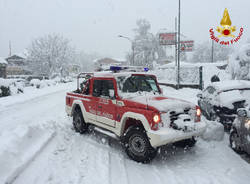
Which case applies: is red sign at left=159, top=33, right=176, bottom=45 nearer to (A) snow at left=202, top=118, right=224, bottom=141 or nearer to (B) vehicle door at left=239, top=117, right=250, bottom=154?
(A) snow at left=202, top=118, right=224, bottom=141

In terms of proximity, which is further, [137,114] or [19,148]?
[19,148]

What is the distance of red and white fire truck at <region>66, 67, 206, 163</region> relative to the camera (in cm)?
→ 426

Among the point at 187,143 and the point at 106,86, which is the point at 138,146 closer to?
the point at 187,143

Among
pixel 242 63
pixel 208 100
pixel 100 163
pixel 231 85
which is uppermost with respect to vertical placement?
pixel 242 63

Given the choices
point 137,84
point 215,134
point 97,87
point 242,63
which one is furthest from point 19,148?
Result: point 242,63

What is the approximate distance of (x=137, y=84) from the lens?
5527 millimetres

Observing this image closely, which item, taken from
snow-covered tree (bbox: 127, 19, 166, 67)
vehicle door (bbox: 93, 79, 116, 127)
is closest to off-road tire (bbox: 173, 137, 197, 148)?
vehicle door (bbox: 93, 79, 116, 127)

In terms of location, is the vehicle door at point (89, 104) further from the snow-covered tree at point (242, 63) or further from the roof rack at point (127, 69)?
the snow-covered tree at point (242, 63)

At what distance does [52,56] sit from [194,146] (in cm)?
5090

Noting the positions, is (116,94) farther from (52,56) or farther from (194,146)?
(52,56)

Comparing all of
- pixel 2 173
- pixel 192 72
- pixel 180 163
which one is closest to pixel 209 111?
pixel 180 163

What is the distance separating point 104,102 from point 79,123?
1.70 metres

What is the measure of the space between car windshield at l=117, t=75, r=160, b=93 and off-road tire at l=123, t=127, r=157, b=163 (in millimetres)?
1132

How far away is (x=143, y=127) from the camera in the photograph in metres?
4.64
